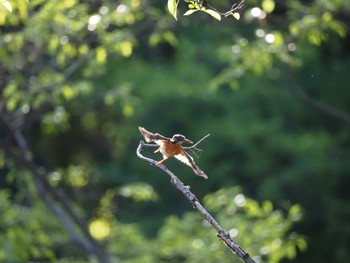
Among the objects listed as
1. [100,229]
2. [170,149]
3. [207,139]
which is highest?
[207,139]

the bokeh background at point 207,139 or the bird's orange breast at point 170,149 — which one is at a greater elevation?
the bokeh background at point 207,139

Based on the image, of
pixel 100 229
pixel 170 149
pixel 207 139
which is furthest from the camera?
pixel 207 139

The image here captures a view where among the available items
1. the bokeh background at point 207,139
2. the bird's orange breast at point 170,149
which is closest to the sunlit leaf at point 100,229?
the bokeh background at point 207,139

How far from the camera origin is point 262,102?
12445mm

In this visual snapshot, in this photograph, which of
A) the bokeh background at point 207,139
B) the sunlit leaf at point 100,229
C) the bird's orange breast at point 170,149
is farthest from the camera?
the bokeh background at point 207,139

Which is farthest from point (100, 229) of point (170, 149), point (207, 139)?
point (170, 149)

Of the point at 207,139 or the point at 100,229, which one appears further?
the point at 207,139

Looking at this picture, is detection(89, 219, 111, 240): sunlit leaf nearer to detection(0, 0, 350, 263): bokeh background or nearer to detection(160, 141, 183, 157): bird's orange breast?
detection(0, 0, 350, 263): bokeh background

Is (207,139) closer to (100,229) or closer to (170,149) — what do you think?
(100,229)

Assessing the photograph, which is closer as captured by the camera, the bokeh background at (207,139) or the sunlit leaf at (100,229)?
the sunlit leaf at (100,229)

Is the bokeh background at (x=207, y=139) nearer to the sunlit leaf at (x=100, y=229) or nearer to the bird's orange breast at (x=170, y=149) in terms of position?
the sunlit leaf at (x=100, y=229)

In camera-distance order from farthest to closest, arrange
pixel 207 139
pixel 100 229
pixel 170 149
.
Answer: pixel 207 139 < pixel 100 229 < pixel 170 149

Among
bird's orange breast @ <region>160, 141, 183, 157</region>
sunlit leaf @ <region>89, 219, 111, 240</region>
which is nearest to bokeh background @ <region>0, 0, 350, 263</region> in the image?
sunlit leaf @ <region>89, 219, 111, 240</region>

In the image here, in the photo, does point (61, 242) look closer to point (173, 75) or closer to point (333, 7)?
point (333, 7)
